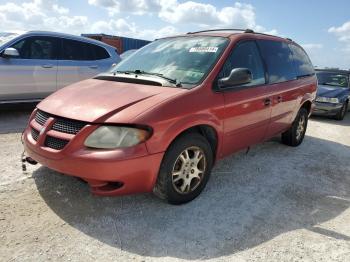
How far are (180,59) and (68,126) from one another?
1.56 m

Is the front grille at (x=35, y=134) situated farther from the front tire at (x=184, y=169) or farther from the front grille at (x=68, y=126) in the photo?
the front tire at (x=184, y=169)

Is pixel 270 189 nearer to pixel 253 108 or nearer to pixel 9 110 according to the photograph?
pixel 253 108

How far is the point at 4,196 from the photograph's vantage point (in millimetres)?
3543

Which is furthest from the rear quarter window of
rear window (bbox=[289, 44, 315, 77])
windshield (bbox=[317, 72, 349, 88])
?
windshield (bbox=[317, 72, 349, 88])

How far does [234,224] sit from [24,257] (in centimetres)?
181

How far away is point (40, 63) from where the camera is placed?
7176 mm

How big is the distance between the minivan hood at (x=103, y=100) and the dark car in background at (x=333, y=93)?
771 cm

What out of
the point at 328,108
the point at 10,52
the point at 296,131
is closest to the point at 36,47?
the point at 10,52

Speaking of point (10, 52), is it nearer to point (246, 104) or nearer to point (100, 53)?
point (100, 53)

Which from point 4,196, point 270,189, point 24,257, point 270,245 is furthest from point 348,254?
point 4,196

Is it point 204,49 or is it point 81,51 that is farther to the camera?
point 81,51

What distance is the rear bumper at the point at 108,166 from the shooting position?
2.96 meters

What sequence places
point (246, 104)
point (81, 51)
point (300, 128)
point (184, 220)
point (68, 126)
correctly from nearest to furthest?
point (68, 126) → point (184, 220) → point (246, 104) → point (300, 128) → point (81, 51)

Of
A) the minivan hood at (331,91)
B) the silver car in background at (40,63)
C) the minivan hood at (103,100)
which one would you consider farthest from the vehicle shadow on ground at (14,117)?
the minivan hood at (331,91)
